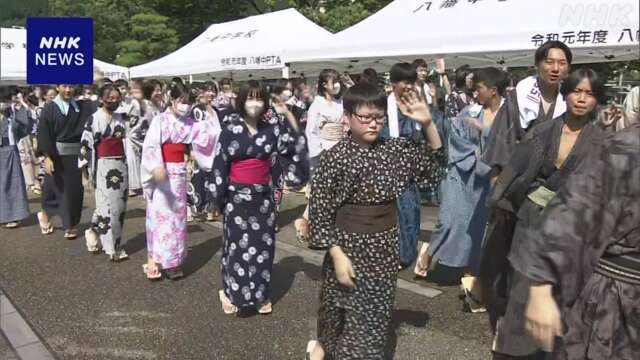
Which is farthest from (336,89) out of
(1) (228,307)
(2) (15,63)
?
(2) (15,63)

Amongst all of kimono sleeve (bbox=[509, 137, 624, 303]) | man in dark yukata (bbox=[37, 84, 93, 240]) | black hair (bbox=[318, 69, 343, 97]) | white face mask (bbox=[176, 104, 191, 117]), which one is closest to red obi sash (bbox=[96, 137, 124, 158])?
man in dark yukata (bbox=[37, 84, 93, 240])

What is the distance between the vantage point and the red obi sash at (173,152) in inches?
190

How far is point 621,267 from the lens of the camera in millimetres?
1656

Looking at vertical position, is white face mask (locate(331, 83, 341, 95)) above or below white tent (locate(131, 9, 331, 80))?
below

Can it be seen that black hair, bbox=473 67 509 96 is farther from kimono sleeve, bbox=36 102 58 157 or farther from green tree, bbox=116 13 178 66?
green tree, bbox=116 13 178 66

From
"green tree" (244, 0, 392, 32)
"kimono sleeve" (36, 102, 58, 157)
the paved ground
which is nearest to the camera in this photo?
the paved ground

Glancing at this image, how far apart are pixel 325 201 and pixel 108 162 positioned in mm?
3540

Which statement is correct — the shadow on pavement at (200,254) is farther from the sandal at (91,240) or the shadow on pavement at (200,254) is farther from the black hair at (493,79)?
the black hair at (493,79)

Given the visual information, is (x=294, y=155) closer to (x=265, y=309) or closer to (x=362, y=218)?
(x=265, y=309)

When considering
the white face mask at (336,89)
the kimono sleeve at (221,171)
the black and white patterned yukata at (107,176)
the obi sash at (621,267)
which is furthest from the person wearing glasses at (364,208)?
the white face mask at (336,89)

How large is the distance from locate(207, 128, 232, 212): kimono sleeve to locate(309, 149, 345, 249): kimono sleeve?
1.46 meters

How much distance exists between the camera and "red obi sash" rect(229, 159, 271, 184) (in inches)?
157

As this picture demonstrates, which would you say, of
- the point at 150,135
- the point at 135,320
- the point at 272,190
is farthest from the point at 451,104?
the point at 135,320

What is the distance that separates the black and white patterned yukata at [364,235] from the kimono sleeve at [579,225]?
1.11 m
